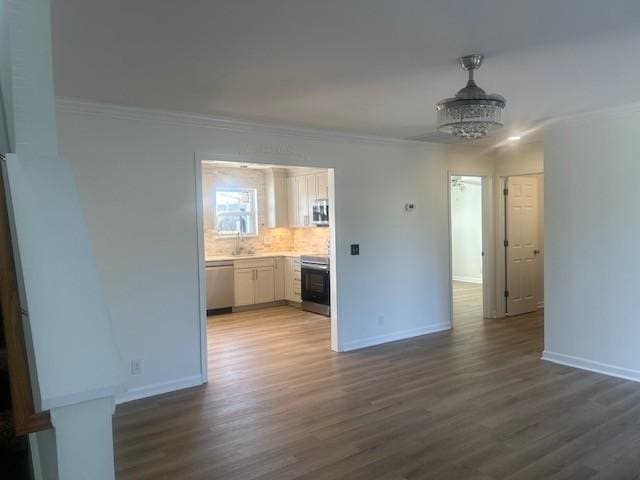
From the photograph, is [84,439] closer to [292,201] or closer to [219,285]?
[219,285]

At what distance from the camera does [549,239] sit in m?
4.80

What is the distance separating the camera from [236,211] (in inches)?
326

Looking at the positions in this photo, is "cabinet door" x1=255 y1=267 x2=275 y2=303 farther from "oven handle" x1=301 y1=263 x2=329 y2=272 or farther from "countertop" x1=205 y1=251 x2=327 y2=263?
"oven handle" x1=301 y1=263 x2=329 y2=272

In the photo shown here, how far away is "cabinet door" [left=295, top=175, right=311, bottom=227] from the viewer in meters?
7.98

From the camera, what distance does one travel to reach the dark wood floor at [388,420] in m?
2.81

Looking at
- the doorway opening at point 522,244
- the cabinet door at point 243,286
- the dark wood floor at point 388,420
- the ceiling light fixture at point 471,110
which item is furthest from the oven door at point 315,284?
the ceiling light fixture at point 471,110

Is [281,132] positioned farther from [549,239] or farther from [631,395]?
[631,395]

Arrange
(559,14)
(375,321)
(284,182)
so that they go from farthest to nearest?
(284,182), (375,321), (559,14)

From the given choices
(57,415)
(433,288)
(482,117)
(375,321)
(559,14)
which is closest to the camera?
(57,415)

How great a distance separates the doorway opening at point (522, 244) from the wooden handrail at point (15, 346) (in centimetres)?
650

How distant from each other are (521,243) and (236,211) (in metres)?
4.67

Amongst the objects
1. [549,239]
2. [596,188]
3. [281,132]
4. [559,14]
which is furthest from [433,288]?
[559,14]

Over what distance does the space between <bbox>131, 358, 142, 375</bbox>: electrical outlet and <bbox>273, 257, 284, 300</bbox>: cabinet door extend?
4.12 metres

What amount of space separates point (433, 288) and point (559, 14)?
4276 mm
